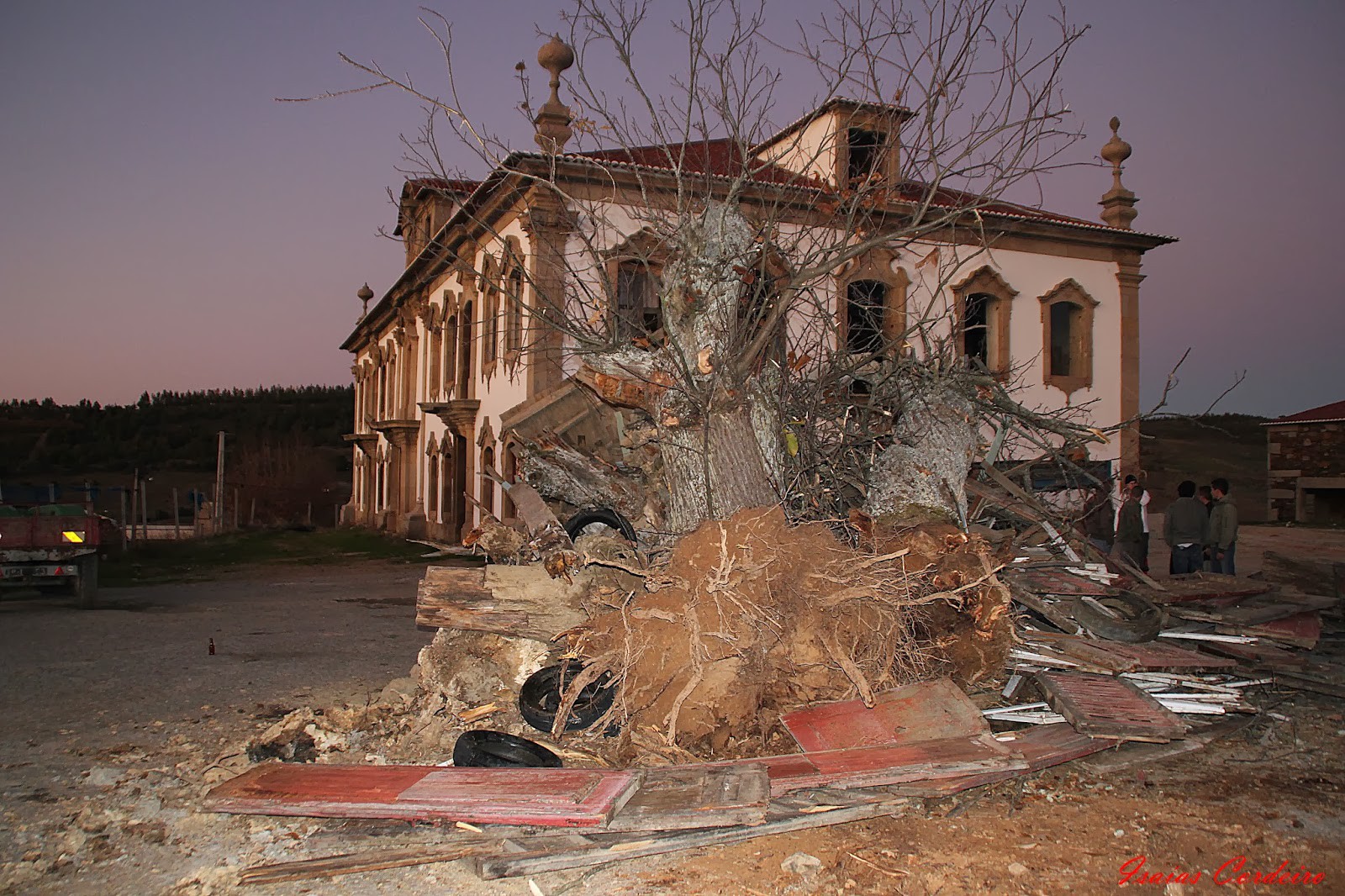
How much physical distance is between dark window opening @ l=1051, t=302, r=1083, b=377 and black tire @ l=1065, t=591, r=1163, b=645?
546 inches

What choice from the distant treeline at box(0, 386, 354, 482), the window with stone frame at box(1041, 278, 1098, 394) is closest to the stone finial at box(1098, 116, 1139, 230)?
the window with stone frame at box(1041, 278, 1098, 394)

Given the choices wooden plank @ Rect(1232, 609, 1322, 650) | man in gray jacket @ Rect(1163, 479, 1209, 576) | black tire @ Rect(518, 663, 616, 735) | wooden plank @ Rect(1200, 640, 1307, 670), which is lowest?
black tire @ Rect(518, 663, 616, 735)

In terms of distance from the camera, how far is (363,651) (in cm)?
824

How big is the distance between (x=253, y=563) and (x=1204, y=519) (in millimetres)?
18069

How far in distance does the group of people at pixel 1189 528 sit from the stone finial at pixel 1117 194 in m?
11.1

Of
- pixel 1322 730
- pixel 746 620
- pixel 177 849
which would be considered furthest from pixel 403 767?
pixel 1322 730

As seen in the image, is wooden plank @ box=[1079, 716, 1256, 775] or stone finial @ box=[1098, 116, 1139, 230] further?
stone finial @ box=[1098, 116, 1139, 230]

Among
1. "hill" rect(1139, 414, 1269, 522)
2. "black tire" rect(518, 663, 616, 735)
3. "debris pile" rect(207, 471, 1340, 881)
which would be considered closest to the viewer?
"debris pile" rect(207, 471, 1340, 881)

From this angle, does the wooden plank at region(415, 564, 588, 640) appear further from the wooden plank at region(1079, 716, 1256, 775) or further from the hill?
the hill

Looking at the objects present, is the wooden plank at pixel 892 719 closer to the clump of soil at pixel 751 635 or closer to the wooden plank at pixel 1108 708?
the clump of soil at pixel 751 635

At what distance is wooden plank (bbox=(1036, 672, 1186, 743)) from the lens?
487 centimetres

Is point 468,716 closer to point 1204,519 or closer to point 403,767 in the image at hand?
point 403,767

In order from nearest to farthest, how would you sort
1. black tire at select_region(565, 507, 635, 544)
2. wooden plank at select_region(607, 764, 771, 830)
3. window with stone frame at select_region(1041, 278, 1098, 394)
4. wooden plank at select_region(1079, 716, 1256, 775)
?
wooden plank at select_region(607, 764, 771, 830) < wooden plank at select_region(1079, 716, 1256, 775) < black tire at select_region(565, 507, 635, 544) < window with stone frame at select_region(1041, 278, 1098, 394)

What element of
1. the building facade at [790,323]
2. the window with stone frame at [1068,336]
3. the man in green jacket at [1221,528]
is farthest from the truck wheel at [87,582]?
the window with stone frame at [1068,336]
